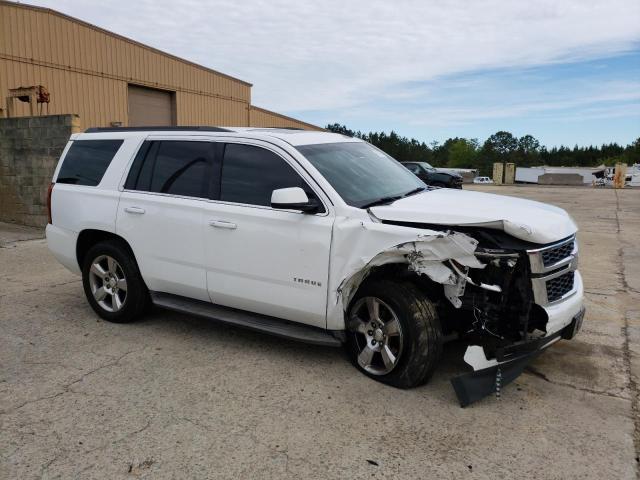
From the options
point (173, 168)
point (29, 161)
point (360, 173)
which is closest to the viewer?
point (360, 173)

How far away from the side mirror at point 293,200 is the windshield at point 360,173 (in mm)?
266

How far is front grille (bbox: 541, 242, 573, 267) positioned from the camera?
3.65 m

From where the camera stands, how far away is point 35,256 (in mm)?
9094

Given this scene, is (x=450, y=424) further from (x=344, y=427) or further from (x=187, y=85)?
(x=187, y=85)

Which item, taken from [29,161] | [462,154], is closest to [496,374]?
[29,161]

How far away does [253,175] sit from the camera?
4512 millimetres

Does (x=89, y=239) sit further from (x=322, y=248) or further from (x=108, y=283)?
(x=322, y=248)

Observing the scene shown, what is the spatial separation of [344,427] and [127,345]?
234cm

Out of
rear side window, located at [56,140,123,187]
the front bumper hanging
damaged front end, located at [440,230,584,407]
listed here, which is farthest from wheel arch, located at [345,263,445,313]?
rear side window, located at [56,140,123,187]

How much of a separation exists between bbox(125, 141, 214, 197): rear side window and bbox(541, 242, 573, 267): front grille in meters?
2.74

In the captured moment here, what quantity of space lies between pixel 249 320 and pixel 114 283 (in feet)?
5.56

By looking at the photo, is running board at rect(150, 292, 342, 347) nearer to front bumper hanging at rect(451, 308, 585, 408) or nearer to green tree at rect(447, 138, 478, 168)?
front bumper hanging at rect(451, 308, 585, 408)

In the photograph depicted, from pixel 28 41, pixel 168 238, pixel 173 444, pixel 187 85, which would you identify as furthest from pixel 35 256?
pixel 187 85

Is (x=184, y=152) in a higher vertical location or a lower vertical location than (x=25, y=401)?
higher
